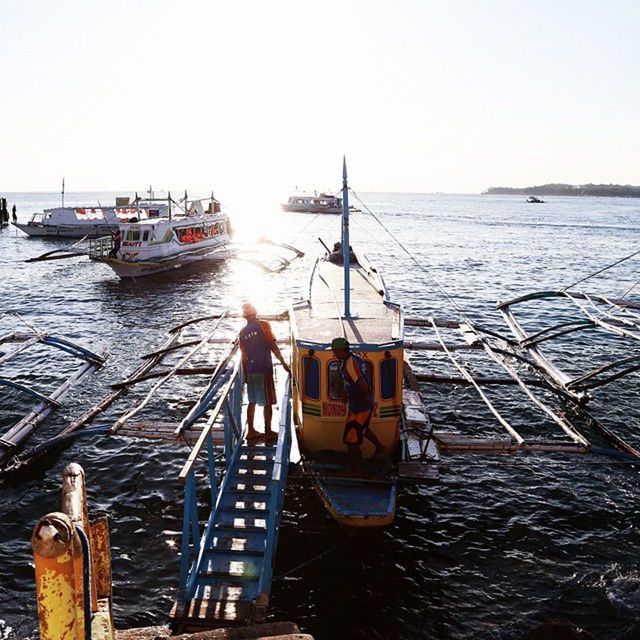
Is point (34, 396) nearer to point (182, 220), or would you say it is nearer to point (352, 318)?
point (352, 318)

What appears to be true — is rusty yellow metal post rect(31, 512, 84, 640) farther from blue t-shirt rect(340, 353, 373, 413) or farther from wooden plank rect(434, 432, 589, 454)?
wooden plank rect(434, 432, 589, 454)

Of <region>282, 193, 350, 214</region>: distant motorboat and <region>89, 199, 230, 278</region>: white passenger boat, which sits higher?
<region>282, 193, 350, 214</region>: distant motorboat

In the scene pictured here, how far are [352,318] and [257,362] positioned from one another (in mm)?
3041

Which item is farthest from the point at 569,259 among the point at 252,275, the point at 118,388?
the point at 118,388

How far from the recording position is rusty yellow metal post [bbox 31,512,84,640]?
3016 mm

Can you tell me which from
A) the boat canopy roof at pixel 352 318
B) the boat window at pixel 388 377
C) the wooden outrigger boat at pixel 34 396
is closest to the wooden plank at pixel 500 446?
the boat window at pixel 388 377

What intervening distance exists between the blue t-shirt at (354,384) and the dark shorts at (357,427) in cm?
14

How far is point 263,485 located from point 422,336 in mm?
21119

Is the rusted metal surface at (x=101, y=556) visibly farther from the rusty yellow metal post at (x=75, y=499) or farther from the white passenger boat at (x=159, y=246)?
the white passenger boat at (x=159, y=246)

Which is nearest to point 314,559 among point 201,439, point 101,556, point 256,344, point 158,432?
point 201,439

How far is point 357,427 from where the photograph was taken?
12227mm

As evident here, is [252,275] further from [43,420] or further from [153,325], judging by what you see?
[43,420]

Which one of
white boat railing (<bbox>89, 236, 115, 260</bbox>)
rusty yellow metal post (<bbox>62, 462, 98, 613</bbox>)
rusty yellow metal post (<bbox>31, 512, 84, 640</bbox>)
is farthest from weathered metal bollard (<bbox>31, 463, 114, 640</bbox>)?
white boat railing (<bbox>89, 236, 115, 260</bbox>)

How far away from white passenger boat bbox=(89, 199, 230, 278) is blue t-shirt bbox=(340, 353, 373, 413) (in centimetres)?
3961
